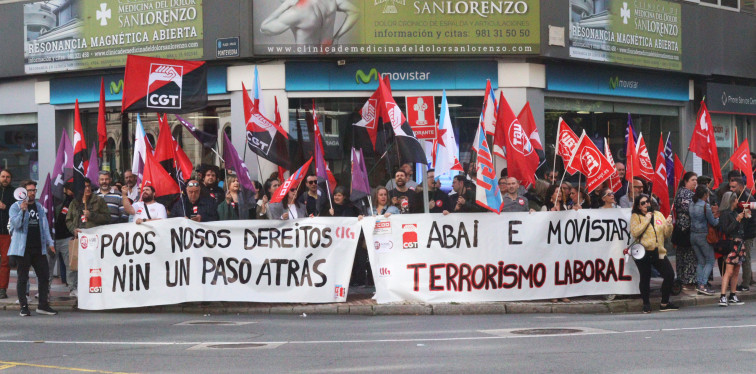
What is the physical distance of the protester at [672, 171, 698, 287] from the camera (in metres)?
16.2

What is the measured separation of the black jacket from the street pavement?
71.5 inches

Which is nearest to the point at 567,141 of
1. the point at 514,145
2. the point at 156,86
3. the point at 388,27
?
the point at 514,145

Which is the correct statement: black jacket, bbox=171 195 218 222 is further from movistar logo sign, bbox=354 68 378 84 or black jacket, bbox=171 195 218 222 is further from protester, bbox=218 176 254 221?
movistar logo sign, bbox=354 68 378 84

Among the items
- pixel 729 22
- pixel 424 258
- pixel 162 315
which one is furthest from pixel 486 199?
pixel 729 22

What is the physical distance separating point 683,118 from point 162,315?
47.9 ft

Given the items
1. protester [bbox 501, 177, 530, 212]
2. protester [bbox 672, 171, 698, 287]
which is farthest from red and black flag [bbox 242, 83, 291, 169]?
protester [bbox 672, 171, 698, 287]

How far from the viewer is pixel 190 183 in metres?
16.4

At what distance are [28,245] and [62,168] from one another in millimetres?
2392

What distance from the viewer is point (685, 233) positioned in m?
16.2

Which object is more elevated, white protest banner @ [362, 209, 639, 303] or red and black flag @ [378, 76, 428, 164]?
red and black flag @ [378, 76, 428, 164]

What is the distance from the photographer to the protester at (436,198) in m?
17.4

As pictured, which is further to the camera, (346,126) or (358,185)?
(346,126)

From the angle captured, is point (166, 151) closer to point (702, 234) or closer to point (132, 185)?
point (132, 185)

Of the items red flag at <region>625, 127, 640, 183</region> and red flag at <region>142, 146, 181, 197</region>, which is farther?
red flag at <region>142, 146, 181, 197</region>
